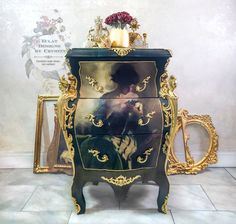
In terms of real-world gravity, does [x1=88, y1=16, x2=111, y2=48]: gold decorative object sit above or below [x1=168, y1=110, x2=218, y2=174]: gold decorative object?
above

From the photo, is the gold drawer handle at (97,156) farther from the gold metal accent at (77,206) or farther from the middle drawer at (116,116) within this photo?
the gold metal accent at (77,206)

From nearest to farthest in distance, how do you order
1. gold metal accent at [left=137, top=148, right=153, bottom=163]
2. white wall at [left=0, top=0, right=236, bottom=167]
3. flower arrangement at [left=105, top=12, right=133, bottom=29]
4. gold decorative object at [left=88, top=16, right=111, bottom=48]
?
gold metal accent at [left=137, top=148, right=153, bottom=163] < flower arrangement at [left=105, top=12, right=133, bottom=29] < gold decorative object at [left=88, top=16, right=111, bottom=48] < white wall at [left=0, top=0, right=236, bottom=167]

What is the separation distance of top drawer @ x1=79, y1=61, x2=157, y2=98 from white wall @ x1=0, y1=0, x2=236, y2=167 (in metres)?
0.81

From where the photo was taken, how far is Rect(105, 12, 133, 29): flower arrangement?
1941mm

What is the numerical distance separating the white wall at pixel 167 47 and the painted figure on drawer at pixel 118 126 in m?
0.86

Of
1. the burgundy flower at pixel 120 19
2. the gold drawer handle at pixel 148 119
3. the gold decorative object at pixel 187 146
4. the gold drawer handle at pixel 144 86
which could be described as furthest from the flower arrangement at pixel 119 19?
the gold decorative object at pixel 187 146

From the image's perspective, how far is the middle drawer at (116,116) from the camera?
164 cm

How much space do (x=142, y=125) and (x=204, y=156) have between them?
107cm

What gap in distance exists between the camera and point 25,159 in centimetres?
255

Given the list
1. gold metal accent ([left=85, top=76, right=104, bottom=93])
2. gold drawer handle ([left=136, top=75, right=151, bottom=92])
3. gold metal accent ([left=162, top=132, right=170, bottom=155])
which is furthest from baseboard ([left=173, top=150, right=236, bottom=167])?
gold metal accent ([left=85, top=76, right=104, bottom=93])

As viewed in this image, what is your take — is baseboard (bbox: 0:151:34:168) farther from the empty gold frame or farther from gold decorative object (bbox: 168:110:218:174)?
gold decorative object (bbox: 168:110:218:174)

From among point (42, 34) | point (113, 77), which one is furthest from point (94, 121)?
point (42, 34)

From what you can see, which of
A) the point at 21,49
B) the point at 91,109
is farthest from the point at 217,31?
the point at 21,49

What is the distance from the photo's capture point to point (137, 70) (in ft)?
5.39
